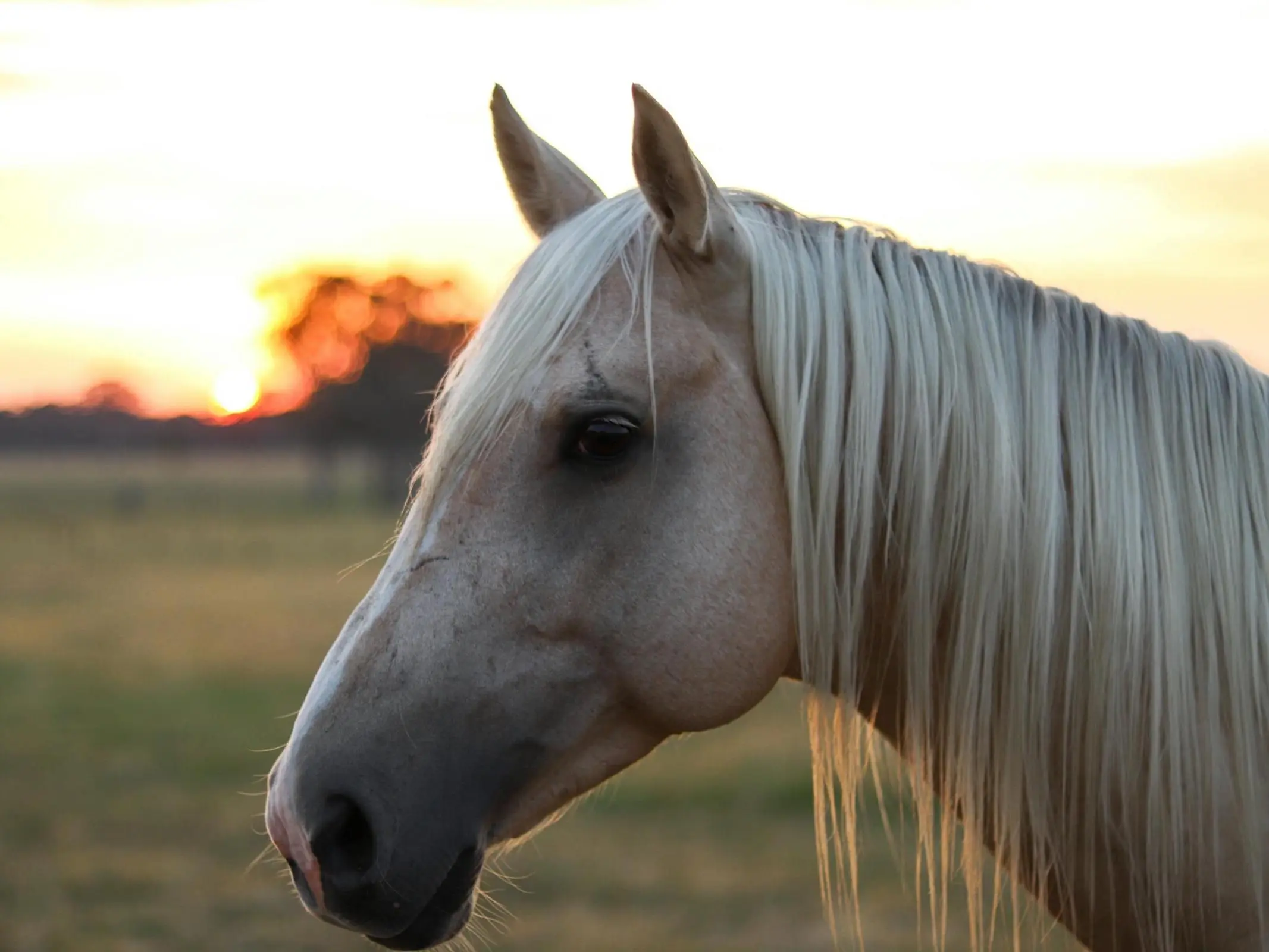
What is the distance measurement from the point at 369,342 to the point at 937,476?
4933 cm

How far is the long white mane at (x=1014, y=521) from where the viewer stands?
1.82 meters

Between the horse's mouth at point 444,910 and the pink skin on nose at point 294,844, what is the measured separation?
136 mm

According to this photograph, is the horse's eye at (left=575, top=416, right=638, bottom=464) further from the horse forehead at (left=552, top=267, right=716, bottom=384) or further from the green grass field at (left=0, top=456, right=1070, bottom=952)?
the green grass field at (left=0, top=456, right=1070, bottom=952)

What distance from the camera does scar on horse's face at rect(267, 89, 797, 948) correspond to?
1.80m

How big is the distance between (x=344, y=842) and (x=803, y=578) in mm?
809

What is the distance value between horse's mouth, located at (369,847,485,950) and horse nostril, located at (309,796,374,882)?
0.12 metres

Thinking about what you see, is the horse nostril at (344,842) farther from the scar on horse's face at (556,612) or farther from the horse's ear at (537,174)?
the horse's ear at (537,174)

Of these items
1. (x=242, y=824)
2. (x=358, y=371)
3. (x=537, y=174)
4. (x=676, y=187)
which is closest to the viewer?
(x=676, y=187)

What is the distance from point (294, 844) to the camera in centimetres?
178

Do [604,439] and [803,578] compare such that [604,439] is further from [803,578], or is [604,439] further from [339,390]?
[339,390]

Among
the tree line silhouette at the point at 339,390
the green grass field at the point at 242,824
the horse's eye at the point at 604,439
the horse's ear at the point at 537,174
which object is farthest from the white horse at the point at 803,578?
the tree line silhouette at the point at 339,390

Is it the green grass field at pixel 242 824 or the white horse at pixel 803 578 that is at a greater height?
the white horse at pixel 803 578

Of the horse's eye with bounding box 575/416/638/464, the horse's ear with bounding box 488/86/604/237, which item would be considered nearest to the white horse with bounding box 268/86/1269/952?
the horse's eye with bounding box 575/416/638/464

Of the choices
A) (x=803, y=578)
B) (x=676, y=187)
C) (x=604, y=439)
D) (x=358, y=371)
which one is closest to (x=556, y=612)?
(x=604, y=439)
